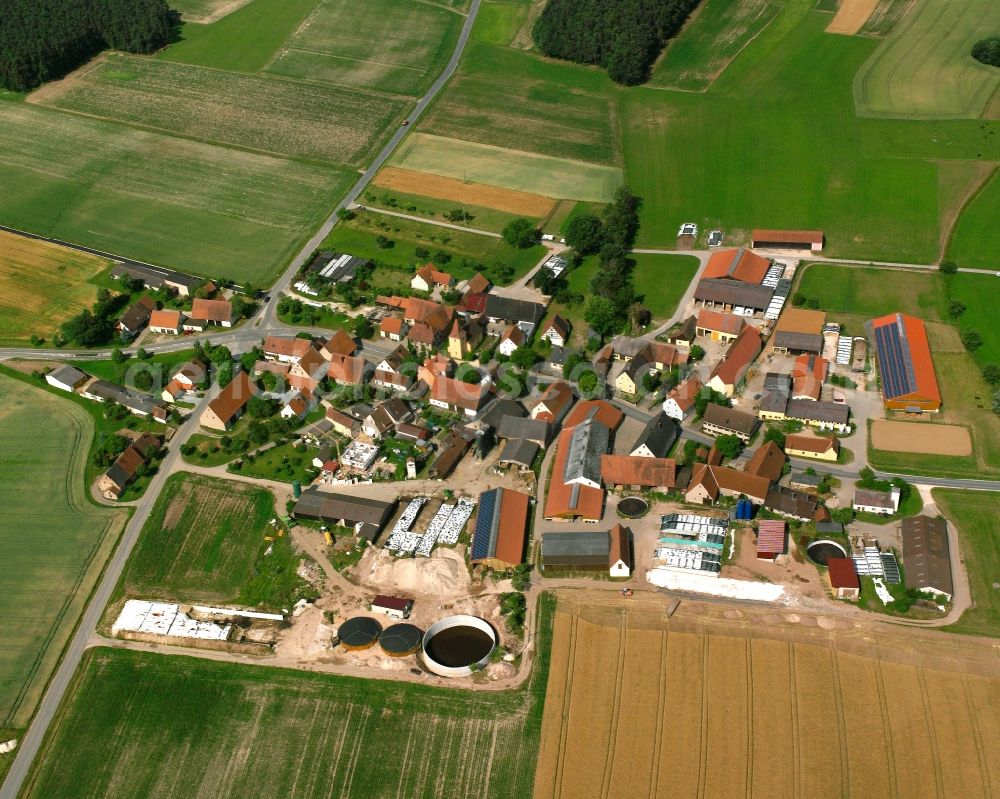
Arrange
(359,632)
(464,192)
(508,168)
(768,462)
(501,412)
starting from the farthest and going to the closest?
(508,168), (464,192), (501,412), (768,462), (359,632)

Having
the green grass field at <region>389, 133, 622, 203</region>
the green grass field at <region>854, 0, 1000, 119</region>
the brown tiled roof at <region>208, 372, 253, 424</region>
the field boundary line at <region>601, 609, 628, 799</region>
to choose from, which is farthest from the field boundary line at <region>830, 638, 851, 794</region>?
the green grass field at <region>854, 0, 1000, 119</region>

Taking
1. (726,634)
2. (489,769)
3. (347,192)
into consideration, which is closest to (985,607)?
(726,634)

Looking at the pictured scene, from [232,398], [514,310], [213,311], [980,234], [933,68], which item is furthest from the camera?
[933,68]

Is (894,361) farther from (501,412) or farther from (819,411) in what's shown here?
(501,412)

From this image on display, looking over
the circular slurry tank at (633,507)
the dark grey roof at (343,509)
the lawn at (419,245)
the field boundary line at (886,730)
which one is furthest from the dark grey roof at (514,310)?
the field boundary line at (886,730)

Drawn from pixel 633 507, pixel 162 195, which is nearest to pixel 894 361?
pixel 633 507

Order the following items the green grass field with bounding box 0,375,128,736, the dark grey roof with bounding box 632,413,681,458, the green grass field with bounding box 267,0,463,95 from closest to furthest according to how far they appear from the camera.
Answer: the green grass field with bounding box 0,375,128,736 → the dark grey roof with bounding box 632,413,681,458 → the green grass field with bounding box 267,0,463,95

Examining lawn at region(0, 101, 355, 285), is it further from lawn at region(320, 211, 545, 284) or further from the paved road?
lawn at region(320, 211, 545, 284)
